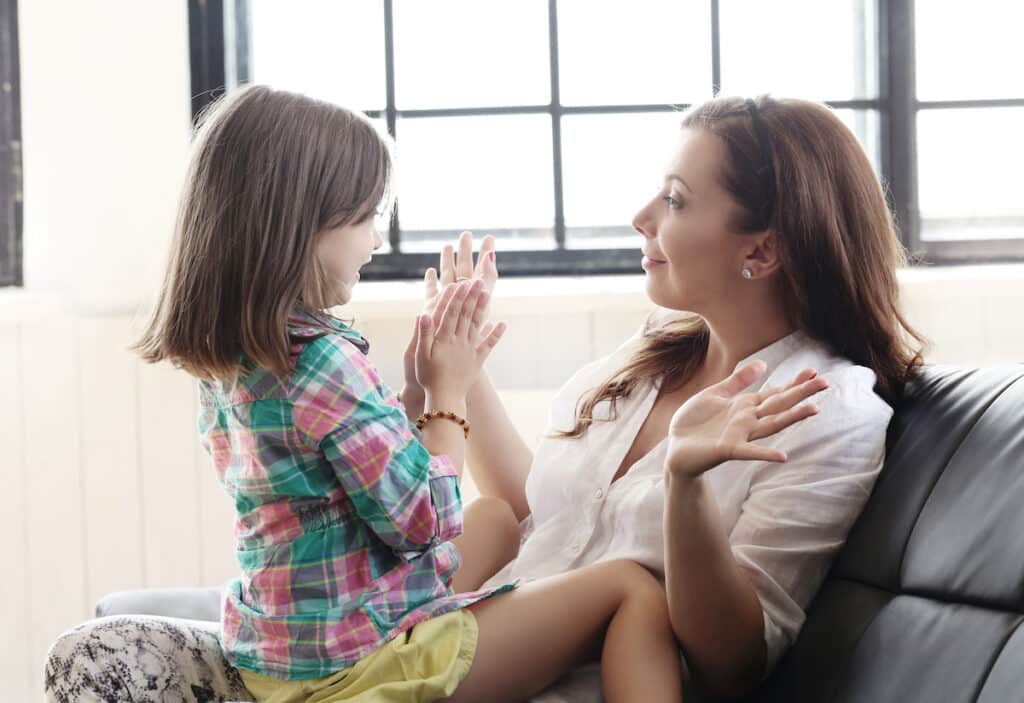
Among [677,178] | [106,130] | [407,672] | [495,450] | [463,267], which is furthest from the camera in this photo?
[106,130]

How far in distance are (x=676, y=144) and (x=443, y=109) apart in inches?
48.5

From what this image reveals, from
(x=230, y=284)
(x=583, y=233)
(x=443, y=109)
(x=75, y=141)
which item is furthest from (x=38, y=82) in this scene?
(x=230, y=284)

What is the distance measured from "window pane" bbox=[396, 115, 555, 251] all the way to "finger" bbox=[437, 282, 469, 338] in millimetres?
1284

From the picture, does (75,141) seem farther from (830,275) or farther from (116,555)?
(830,275)

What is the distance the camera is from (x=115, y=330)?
8.41ft

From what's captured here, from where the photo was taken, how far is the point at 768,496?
1.47m

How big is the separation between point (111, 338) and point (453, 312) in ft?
4.24

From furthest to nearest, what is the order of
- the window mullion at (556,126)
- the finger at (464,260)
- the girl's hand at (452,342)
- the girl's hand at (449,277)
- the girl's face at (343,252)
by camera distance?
1. the window mullion at (556,126)
2. the finger at (464,260)
3. the girl's hand at (449,277)
4. the girl's hand at (452,342)
5. the girl's face at (343,252)

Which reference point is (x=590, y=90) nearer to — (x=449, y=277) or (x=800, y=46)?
(x=800, y=46)

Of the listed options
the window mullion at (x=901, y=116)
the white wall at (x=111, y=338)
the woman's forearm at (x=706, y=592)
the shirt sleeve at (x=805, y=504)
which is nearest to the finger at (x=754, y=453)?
the woman's forearm at (x=706, y=592)

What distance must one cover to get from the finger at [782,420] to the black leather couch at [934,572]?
261 millimetres

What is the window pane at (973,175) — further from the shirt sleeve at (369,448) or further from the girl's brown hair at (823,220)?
the shirt sleeve at (369,448)

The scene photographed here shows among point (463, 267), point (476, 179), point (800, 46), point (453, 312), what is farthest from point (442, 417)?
point (800, 46)

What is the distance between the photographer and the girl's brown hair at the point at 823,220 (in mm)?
1562
